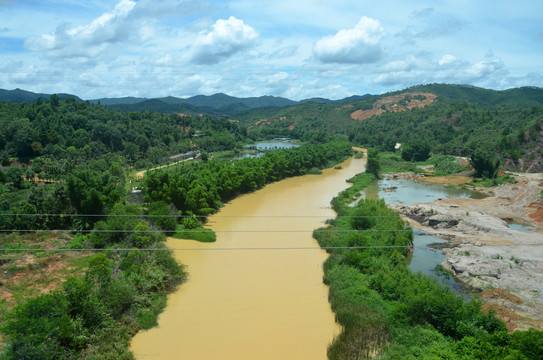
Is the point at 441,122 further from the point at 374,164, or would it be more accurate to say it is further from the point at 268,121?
the point at 268,121

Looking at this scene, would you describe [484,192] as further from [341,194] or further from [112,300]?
[112,300]

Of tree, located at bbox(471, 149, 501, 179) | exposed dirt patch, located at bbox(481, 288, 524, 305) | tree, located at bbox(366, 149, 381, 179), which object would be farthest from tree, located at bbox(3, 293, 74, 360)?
tree, located at bbox(471, 149, 501, 179)

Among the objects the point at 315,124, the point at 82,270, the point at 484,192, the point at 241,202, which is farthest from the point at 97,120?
the point at 315,124

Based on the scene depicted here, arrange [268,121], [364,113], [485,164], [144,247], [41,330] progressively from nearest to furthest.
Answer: [41,330], [144,247], [485,164], [364,113], [268,121]

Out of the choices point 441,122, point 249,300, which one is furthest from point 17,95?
point 249,300

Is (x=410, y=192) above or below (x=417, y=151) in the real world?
below

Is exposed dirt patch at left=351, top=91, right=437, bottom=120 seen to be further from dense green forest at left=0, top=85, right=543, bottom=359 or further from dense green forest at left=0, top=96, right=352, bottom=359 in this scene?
dense green forest at left=0, top=96, right=352, bottom=359
